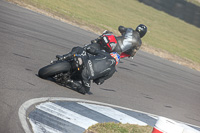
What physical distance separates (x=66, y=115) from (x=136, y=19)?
83.6 ft

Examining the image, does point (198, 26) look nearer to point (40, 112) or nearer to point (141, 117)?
point (141, 117)

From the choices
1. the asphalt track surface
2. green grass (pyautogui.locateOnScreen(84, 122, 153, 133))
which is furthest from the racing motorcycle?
green grass (pyautogui.locateOnScreen(84, 122, 153, 133))

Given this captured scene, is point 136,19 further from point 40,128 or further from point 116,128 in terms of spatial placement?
point 40,128

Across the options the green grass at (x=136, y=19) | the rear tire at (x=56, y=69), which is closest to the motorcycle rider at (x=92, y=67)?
the rear tire at (x=56, y=69)

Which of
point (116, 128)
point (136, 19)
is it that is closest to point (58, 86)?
point (116, 128)

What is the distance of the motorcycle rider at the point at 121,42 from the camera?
8266 millimetres

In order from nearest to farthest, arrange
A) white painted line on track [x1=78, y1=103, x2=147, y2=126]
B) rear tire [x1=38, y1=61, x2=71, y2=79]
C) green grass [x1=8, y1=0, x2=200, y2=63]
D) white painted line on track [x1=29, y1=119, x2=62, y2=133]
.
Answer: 1. white painted line on track [x1=29, y1=119, x2=62, y2=133]
2. white painted line on track [x1=78, y1=103, x2=147, y2=126]
3. rear tire [x1=38, y1=61, x2=71, y2=79]
4. green grass [x1=8, y1=0, x2=200, y2=63]

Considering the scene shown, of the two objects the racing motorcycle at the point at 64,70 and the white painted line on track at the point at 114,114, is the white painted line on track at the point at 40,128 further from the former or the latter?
the racing motorcycle at the point at 64,70

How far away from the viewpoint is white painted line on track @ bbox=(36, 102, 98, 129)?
5.52 metres

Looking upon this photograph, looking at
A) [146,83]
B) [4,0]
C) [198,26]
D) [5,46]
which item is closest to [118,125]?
[5,46]

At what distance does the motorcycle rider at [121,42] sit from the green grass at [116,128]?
7.66 feet

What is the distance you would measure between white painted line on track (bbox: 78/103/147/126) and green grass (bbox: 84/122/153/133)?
28 centimetres

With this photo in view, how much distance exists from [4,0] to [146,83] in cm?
962

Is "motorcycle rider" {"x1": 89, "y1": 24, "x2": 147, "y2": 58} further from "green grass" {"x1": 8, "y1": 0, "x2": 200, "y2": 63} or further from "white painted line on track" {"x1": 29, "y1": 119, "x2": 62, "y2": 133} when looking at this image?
"green grass" {"x1": 8, "y1": 0, "x2": 200, "y2": 63}
